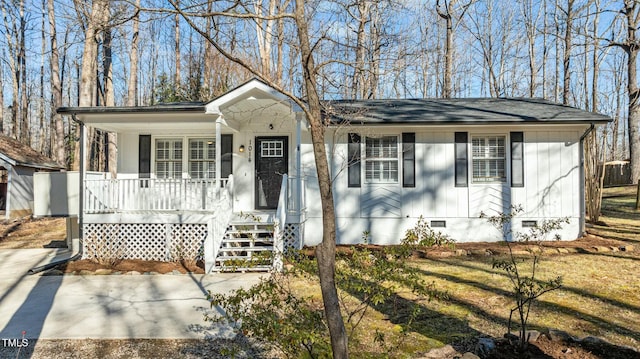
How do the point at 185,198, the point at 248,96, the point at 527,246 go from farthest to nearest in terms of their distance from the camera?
the point at 527,246 < the point at 185,198 < the point at 248,96

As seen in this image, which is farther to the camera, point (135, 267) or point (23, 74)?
point (23, 74)

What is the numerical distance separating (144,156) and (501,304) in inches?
354

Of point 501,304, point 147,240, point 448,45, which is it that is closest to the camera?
point 501,304

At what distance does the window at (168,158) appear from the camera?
10422 mm

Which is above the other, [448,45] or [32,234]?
[448,45]

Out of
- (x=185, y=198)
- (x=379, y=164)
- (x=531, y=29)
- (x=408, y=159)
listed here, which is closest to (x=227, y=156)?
(x=185, y=198)

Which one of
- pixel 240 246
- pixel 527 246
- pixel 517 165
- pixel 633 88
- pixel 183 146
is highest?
pixel 633 88

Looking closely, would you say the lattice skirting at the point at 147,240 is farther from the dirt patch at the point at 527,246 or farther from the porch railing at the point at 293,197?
the dirt patch at the point at 527,246

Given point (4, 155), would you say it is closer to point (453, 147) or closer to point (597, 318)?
point (453, 147)

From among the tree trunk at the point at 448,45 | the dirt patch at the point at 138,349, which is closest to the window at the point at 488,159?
the dirt patch at the point at 138,349

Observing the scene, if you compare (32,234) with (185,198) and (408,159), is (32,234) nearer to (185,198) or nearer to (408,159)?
(185,198)

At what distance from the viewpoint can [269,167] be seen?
33.7 ft

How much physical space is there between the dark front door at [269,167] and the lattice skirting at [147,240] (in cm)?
222

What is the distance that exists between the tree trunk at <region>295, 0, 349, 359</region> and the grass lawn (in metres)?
0.49
